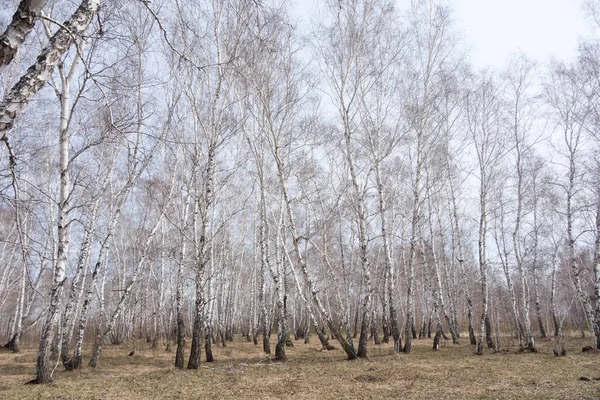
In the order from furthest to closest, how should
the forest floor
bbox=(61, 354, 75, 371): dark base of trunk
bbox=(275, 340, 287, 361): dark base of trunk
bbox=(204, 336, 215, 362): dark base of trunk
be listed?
bbox=(204, 336, 215, 362): dark base of trunk → bbox=(275, 340, 287, 361): dark base of trunk → bbox=(61, 354, 75, 371): dark base of trunk → the forest floor

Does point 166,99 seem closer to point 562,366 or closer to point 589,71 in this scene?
point 562,366

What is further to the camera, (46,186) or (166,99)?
(46,186)

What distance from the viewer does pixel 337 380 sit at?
292 inches

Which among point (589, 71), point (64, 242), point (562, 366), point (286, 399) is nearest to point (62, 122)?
point (64, 242)

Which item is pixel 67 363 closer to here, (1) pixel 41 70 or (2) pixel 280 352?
(2) pixel 280 352

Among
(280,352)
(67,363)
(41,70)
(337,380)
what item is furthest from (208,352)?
(41,70)

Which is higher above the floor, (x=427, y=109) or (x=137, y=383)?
(x=427, y=109)

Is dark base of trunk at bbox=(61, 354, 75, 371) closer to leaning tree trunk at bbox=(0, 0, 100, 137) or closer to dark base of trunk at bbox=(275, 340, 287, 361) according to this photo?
dark base of trunk at bbox=(275, 340, 287, 361)

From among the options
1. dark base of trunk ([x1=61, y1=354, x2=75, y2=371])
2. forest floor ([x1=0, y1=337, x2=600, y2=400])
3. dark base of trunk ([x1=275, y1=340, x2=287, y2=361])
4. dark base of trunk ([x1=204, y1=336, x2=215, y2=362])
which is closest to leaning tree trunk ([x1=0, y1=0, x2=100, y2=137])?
forest floor ([x1=0, y1=337, x2=600, y2=400])

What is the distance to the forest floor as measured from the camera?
20.3 ft

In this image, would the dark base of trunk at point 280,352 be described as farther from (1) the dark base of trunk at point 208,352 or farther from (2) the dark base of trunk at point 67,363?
(2) the dark base of trunk at point 67,363

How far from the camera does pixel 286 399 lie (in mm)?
5930

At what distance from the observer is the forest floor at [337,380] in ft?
20.3

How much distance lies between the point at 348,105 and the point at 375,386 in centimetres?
764
